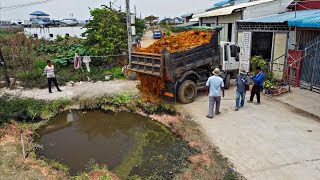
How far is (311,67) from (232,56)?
325 cm

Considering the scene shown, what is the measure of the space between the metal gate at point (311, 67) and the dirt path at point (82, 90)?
24.4ft

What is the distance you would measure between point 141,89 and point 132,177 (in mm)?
5495

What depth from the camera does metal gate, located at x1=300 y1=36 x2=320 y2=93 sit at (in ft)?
35.9

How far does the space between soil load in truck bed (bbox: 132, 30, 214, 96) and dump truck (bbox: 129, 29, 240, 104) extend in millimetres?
40

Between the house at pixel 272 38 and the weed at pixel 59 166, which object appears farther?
the house at pixel 272 38

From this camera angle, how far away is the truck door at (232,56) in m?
11.7

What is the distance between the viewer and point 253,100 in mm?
10773

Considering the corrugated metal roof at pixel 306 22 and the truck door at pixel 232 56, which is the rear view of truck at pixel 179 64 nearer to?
the truck door at pixel 232 56

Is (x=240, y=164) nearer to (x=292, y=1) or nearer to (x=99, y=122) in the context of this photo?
(x=99, y=122)

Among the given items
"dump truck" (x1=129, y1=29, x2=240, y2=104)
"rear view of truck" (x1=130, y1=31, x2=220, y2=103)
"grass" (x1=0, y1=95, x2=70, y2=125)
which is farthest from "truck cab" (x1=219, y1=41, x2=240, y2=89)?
"grass" (x1=0, y1=95, x2=70, y2=125)

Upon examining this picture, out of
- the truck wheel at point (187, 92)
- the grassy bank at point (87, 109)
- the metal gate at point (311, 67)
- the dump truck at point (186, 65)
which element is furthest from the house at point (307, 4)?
the grassy bank at point (87, 109)

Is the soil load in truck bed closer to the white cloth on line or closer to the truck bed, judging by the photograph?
the truck bed

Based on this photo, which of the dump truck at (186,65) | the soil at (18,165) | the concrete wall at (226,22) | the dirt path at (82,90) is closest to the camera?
the soil at (18,165)

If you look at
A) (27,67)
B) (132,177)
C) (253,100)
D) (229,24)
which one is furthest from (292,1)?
(27,67)
